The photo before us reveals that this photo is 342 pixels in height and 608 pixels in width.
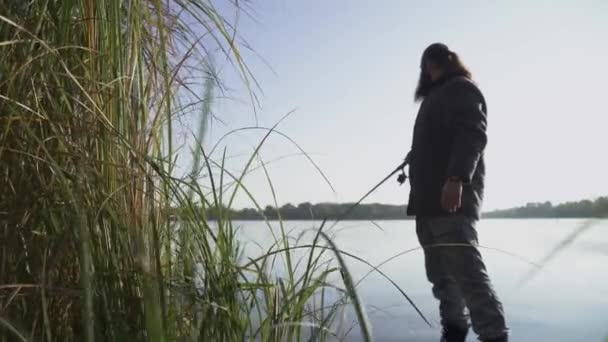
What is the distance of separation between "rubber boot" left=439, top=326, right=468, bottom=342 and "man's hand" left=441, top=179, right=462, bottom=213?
433mm

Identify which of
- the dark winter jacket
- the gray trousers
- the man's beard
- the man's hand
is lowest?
the gray trousers

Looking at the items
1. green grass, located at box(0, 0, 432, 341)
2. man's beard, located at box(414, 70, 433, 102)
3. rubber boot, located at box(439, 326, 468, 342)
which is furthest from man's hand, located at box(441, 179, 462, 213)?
green grass, located at box(0, 0, 432, 341)

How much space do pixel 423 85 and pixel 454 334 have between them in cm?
91

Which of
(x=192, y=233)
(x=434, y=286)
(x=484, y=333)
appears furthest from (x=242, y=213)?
(x=434, y=286)

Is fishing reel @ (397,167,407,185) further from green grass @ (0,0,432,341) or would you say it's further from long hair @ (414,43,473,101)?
green grass @ (0,0,432,341)

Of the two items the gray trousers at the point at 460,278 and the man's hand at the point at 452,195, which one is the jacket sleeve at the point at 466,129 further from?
the gray trousers at the point at 460,278

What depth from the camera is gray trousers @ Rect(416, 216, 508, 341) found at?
158cm

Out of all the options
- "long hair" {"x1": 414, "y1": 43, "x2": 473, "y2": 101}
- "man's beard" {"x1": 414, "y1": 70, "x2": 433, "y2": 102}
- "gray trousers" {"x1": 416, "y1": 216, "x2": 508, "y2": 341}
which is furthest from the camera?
"man's beard" {"x1": 414, "y1": 70, "x2": 433, "y2": 102}

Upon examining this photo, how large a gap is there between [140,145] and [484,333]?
49.0 inches

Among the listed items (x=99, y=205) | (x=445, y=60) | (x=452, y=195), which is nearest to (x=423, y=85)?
(x=445, y=60)

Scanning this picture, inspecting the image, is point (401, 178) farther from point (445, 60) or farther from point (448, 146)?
point (445, 60)

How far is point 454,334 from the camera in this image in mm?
1764

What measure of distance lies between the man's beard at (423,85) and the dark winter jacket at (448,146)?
0.21 metres

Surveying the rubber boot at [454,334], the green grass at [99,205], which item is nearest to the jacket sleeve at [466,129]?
the rubber boot at [454,334]
